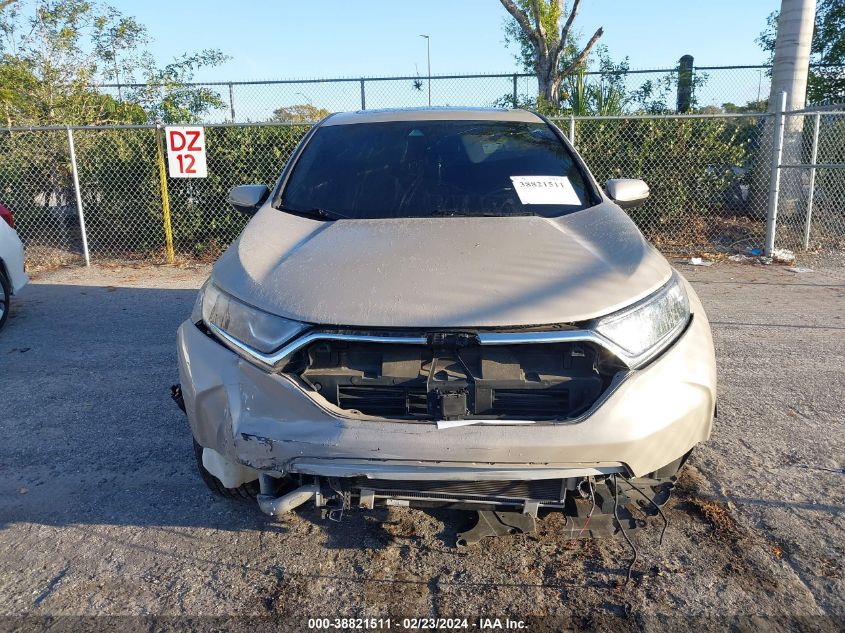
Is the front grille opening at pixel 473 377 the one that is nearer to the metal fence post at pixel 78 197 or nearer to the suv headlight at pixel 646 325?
the suv headlight at pixel 646 325

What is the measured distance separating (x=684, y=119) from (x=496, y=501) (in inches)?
344

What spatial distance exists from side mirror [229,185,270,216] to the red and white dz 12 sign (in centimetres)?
568

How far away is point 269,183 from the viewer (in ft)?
32.3

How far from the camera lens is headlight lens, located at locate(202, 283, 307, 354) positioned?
2445mm

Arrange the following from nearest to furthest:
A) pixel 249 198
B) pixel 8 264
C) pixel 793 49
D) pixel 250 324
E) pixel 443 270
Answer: pixel 250 324 < pixel 443 270 < pixel 249 198 < pixel 8 264 < pixel 793 49

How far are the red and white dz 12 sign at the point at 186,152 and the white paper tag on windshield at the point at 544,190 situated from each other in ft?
21.8

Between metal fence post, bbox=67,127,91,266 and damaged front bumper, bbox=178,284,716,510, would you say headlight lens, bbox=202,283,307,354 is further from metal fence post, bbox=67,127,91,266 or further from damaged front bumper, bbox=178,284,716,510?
metal fence post, bbox=67,127,91,266

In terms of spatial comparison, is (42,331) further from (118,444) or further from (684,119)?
(684,119)

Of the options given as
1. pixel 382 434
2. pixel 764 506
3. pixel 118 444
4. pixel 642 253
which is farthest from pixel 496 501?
pixel 118 444

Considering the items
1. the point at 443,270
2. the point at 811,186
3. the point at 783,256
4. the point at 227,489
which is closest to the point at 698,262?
the point at 783,256

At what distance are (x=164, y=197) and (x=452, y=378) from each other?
27.0 feet

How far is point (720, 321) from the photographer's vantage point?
6453 mm

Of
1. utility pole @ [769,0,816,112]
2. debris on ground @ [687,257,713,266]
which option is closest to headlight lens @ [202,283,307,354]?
debris on ground @ [687,257,713,266]

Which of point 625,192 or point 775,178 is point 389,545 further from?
point 775,178
